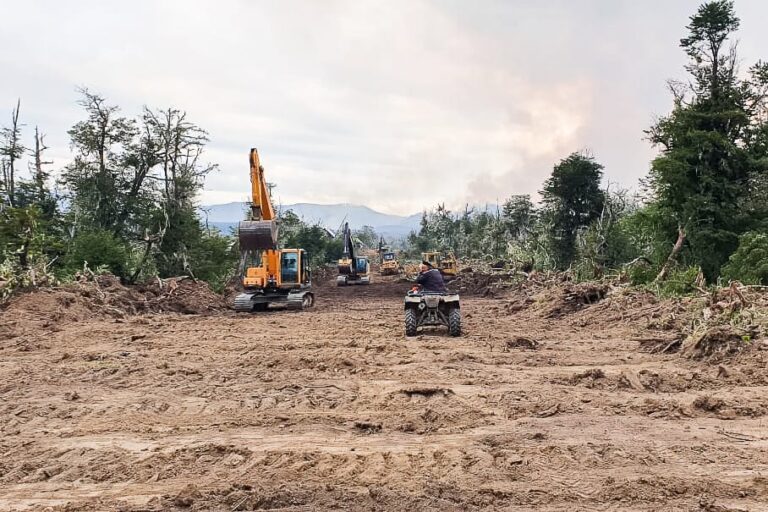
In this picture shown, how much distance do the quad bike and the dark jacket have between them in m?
0.15

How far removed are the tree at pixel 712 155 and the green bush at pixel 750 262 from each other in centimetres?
299

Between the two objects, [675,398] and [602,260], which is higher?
[602,260]

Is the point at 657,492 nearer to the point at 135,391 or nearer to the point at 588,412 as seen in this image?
the point at 588,412

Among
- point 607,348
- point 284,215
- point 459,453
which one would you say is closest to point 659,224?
point 607,348

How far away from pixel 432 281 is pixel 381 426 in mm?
6640

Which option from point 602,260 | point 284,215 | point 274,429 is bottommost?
point 274,429

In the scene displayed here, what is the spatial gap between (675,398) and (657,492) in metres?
3.00

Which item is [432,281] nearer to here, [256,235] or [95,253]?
[256,235]

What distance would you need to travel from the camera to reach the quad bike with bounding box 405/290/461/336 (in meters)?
12.2

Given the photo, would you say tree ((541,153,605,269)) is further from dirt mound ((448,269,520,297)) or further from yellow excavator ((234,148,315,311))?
yellow excavator ((234,148,315,311))

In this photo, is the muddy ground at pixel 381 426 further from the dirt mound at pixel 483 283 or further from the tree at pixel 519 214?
the tree at pixel 519 214

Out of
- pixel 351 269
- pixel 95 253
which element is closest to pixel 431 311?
pixel 95 253

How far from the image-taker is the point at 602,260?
25.0m

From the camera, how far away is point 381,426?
5.98 metres
